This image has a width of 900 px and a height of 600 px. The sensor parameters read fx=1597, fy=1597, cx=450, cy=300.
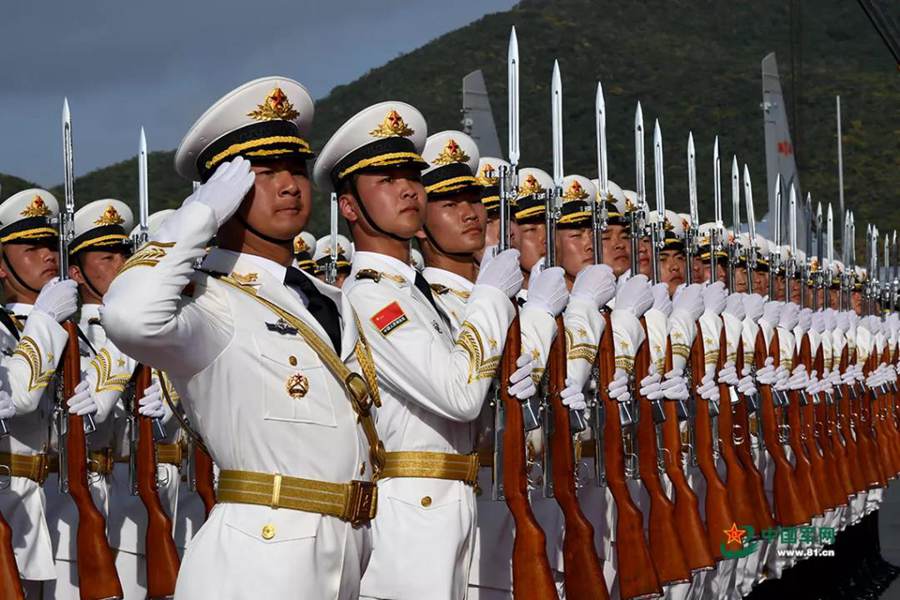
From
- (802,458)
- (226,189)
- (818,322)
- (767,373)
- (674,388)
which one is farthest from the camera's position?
(818,322)

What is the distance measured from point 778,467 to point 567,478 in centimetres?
403

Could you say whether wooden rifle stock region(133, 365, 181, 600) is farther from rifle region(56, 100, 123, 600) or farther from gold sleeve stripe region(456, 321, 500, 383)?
gold sleeve stripe region(456, 321, 500, 383)

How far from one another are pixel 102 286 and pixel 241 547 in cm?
359

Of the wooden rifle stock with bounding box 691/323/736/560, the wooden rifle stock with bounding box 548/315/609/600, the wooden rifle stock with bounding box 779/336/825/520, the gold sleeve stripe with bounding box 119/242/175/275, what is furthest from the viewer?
the wooden rifle stock with bounding box 779/336/825/520

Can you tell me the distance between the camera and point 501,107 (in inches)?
1938

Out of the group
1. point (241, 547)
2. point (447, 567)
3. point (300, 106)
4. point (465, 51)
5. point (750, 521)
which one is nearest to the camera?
point (241, 547)

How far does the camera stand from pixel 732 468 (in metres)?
8.65

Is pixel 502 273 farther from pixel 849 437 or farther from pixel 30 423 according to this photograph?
pixel 849 437

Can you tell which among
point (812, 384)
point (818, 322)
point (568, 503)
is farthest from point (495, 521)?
point (818, 322)

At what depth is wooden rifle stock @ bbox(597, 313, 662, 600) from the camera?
6664 mm

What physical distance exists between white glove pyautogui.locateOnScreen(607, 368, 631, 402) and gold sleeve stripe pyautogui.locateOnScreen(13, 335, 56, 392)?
2403 mm

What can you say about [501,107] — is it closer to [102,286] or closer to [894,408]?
[894,408]

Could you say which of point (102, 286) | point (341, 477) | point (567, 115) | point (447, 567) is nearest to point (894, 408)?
point (102, 286)

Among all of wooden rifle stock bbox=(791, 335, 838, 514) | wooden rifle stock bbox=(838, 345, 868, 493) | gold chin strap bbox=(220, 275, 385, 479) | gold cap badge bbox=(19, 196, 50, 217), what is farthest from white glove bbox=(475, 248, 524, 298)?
wooden rifle stock bbox=(838, 345, 868, 493)
